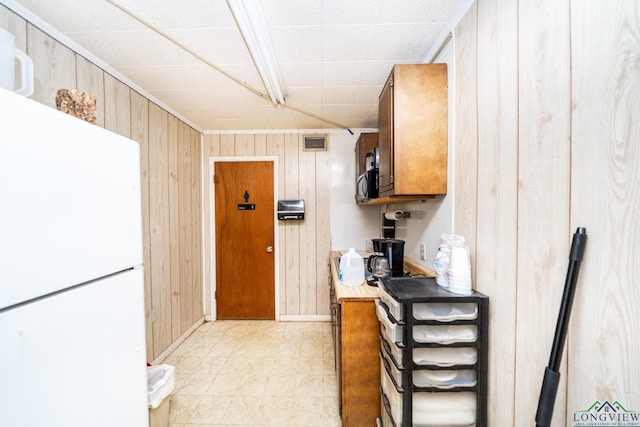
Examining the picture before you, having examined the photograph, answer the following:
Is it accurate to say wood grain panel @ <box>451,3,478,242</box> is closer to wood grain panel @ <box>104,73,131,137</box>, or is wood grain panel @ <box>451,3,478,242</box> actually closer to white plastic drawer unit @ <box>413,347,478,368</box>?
white plastic drawer unit @ <box>413,347,478,368</box>

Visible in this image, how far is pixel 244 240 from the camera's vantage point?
3156mm

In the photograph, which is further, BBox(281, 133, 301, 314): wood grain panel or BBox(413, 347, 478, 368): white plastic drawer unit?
BBox(281, 133, 301, 314): wood grain panel

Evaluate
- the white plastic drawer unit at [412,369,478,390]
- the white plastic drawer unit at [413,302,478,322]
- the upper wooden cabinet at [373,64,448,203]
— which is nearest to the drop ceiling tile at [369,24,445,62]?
the upper wooden cabinet at [373,64,448,203]

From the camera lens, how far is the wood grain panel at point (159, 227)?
7.29 feet

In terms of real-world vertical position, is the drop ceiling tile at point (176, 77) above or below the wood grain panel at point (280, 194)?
above

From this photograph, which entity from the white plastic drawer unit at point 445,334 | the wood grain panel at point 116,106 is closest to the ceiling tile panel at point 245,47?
the wood grain panel at point 116,106

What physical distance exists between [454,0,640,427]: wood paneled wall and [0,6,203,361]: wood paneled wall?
2407 mm

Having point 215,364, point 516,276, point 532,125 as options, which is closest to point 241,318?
point 215,364

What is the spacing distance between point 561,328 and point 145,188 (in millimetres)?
2735

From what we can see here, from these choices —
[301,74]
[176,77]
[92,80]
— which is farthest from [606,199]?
[92,80]

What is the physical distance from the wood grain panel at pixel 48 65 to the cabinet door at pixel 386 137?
205cm

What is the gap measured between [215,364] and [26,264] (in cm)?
211

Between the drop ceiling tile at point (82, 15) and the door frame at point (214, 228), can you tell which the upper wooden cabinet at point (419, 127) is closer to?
the drop ceiling tile at point (82, 15)

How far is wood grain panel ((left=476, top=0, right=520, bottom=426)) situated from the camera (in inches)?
36.6
